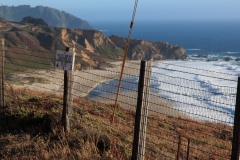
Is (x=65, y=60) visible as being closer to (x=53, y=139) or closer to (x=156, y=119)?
(x=53, y=139)

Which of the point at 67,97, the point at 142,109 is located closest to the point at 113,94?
the point at 67,97

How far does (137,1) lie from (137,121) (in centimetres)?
246

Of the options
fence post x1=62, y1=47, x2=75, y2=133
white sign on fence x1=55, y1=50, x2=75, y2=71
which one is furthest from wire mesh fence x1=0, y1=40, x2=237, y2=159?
white sign on fence x1=55, y1=50, x2=75, y2=71

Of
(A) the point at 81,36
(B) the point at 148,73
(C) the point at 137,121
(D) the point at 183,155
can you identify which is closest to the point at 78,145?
(C) the point at 137,121

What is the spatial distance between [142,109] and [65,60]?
1.82 metres

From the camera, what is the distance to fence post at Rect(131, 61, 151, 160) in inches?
220

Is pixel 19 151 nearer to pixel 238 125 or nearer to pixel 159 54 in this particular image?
pixel 238 125

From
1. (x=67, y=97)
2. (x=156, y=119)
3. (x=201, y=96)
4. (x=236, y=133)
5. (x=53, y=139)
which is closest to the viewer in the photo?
(x=236, y=133)

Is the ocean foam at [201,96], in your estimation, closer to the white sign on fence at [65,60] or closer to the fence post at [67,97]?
the white sign on fence at [65,60]

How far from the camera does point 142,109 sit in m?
5.77

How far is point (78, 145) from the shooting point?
6.38m

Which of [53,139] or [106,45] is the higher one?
[106,45]

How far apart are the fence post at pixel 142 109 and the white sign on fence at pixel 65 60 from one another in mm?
1603

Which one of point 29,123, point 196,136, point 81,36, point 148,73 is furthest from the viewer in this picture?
point 81,36
